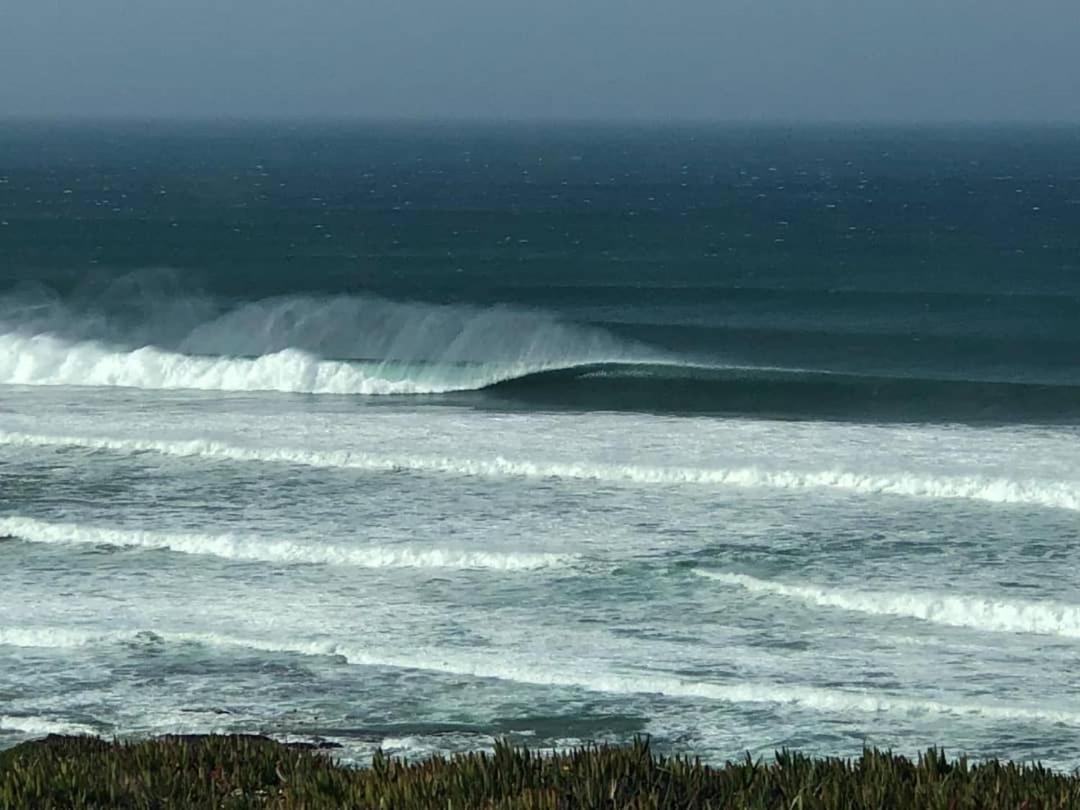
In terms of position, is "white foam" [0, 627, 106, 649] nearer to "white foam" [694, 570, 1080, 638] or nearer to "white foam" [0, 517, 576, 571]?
"white foam" [0, 517, 576, 571]

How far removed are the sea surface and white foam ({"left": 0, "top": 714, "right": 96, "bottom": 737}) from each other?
0.05 metres

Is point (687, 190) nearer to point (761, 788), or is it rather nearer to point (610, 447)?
point (610, 447)

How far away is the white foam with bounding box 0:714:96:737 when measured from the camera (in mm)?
16281

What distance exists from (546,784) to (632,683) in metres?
6.57

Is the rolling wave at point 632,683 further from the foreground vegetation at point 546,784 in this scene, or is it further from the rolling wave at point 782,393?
the rolling wave at point 782,393

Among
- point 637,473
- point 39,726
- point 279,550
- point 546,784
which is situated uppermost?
point 546,784

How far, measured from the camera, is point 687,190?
5172 inches

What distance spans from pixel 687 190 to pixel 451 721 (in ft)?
383

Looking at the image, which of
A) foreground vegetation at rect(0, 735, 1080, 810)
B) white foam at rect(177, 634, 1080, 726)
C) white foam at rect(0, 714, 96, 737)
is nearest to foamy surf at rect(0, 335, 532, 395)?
white foam at rect(177, 634, 1080, 726)

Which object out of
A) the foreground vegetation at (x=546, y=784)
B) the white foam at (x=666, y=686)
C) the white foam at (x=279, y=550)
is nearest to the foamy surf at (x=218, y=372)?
the white foam at (x=279, y=550)

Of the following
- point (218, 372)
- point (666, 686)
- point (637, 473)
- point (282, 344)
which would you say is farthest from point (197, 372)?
point (666, 686)

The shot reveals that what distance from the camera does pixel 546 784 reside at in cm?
1125

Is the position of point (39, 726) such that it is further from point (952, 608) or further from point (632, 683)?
point (952, 608)

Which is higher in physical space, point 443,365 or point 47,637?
point 443,365
